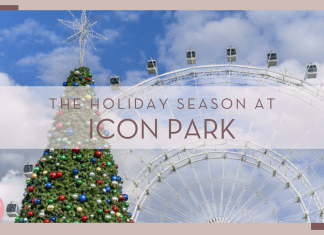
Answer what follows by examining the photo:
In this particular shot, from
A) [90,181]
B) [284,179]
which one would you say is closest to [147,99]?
[284,179]

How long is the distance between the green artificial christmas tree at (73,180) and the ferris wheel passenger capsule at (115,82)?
1063cm

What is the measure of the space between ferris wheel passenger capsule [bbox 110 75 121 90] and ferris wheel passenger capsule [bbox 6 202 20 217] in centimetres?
884

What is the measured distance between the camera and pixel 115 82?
1051 inches

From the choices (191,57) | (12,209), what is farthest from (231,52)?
(12,209)

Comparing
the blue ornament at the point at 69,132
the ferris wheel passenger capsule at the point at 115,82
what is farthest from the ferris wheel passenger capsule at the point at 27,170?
the blue ornament at the point at 69,132

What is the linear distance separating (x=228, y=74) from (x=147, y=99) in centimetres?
494

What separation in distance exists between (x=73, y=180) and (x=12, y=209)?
8553mm

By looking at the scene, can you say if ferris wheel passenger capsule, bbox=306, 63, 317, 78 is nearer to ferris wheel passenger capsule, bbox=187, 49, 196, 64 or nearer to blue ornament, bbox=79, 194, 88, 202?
ferris wheel passenger capsule, bbox=187, 49, 196, 64

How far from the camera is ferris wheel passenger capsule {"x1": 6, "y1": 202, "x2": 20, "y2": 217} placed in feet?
68.5

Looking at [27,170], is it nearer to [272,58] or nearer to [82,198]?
[82,198]

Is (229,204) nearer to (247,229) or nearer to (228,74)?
(228,74)

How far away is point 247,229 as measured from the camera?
9758mm

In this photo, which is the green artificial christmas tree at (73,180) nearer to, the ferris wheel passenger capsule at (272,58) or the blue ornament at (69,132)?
the blue ornament at (69,132)

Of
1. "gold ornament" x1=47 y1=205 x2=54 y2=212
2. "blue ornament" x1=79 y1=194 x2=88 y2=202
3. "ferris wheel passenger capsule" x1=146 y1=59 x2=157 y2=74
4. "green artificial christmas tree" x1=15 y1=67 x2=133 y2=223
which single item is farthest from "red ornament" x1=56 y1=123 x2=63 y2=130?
"ferris wheel passenger capsule" x1=146 y1=59 x2=157 y2=74
